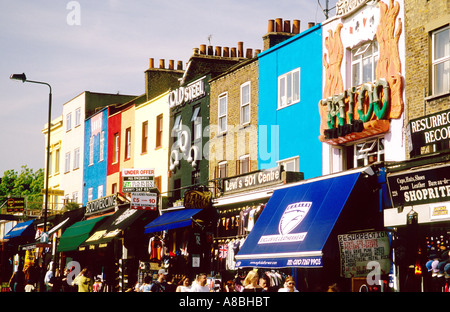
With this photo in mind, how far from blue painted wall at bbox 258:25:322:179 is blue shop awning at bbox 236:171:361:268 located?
231cm

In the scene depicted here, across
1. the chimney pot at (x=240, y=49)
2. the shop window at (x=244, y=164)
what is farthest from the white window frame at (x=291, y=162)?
the chimney pot at (x=240, y=49)

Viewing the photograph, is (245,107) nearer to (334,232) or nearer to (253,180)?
(253,180)

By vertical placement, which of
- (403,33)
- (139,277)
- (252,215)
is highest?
(403,33)

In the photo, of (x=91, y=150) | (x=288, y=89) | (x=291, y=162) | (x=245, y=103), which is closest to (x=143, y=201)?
(x=245, y=103)

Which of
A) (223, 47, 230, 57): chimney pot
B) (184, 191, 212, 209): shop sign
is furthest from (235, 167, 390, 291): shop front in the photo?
(223, 47, 230, 57): chimney pot

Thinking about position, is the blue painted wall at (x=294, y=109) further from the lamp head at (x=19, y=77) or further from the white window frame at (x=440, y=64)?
the lamp head at (x=19, y=77)

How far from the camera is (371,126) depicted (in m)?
21.6

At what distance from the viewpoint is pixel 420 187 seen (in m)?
18.4

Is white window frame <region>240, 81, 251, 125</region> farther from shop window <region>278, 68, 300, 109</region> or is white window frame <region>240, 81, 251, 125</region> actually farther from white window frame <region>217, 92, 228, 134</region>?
shop window <region>278, 68, 300, 109</region>

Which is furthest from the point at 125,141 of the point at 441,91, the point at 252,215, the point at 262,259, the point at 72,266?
the point at 441,91

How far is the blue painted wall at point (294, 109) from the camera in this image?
2519 cm

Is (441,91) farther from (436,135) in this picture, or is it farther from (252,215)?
(252,215)
